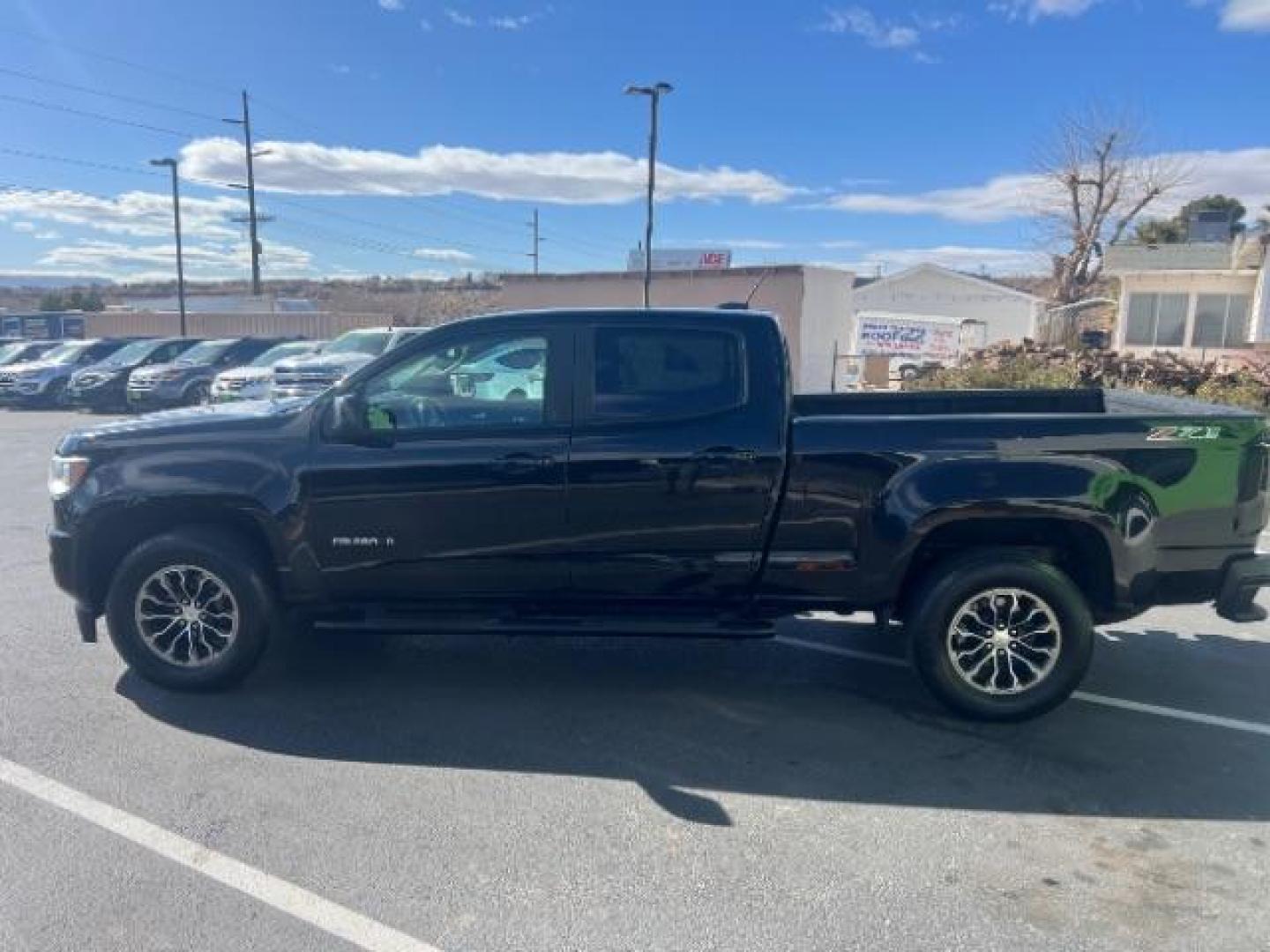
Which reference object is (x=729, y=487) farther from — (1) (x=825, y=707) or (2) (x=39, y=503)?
(2) (x=39, y=503)

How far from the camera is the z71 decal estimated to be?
405 centimetres

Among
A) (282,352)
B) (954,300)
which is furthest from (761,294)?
(954,300)

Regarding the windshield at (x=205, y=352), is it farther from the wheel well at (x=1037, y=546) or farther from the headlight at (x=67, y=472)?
the wheel well at (x=1037, y=546)

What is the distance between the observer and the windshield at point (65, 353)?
2359 cm

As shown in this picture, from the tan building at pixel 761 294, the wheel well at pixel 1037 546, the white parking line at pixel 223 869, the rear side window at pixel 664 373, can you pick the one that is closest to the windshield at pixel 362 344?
the tan building at pixel 761 294

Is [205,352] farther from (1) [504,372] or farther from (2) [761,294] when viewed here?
(1) [504,372]

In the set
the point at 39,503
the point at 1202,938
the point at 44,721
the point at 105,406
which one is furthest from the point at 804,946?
the point at 105,406

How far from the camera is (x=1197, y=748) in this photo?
4.01m

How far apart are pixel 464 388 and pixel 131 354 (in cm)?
2207

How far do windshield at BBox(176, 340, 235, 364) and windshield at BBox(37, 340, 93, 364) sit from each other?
3.73 meters

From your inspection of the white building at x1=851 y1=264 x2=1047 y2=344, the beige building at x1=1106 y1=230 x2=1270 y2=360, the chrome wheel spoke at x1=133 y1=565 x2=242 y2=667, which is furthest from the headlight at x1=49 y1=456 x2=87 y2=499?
the white building at x1=851 y1=264 x2=1047 y2=344

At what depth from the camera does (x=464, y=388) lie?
14.4ft

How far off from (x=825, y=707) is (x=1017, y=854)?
1.32m

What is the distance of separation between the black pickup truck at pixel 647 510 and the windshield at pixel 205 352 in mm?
18921
